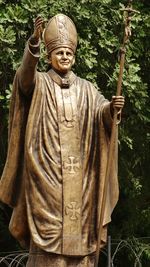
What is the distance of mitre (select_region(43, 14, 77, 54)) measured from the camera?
9.70 meters

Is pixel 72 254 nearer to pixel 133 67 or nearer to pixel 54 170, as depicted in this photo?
pixel 54 170

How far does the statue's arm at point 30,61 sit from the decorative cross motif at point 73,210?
1.14 meters

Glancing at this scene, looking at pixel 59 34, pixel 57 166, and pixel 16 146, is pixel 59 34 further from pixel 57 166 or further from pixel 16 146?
pixel 57 166

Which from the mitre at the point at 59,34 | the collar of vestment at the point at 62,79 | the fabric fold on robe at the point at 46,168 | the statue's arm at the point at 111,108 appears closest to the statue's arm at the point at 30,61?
the fabric fold on robe at the point at 46,168

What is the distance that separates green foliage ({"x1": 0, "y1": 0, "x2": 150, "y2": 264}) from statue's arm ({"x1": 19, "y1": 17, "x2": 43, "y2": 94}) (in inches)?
279

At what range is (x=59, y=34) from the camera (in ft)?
31.9

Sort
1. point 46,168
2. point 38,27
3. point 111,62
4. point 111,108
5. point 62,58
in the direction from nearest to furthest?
point 38,27, point 46,168, point 111,108, point 62,58, point 111,62

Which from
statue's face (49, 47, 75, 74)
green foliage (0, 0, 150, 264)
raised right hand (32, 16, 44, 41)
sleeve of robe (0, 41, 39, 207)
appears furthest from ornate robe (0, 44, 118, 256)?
green foliage (0, 0, 150, 264)

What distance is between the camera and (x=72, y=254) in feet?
30.4

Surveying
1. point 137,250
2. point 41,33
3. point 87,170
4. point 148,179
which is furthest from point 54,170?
point 148,179

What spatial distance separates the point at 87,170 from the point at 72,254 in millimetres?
820

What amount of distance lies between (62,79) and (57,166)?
2.96 feet

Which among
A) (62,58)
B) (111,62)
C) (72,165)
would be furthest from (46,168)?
(111,62)

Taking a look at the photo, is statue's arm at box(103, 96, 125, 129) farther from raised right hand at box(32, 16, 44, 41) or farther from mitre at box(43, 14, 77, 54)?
raised right hand at box(32, 16, 44, 41)
